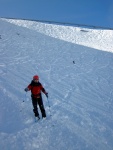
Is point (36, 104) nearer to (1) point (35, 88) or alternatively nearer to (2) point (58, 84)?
(1) point (35, 88)

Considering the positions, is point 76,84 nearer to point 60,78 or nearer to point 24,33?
point 60,78

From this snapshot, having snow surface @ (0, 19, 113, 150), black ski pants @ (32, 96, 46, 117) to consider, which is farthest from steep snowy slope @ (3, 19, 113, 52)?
black ski pants @ (32, 96, 46, 117)

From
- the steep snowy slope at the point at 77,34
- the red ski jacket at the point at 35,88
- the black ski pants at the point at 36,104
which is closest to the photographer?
the red ski jacket at the point at 35,88

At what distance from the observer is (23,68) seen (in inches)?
730

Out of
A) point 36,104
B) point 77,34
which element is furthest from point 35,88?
point 77,34

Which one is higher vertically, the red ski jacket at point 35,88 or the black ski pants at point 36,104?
the red ski jacket at point 35,88

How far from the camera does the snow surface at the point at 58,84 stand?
9.21 m

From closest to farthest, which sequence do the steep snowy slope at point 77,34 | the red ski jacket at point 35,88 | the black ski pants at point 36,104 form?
the red ski jacket at point 35,88
the black ski pants at point 36,104
the steep snowy slope at point 77,34

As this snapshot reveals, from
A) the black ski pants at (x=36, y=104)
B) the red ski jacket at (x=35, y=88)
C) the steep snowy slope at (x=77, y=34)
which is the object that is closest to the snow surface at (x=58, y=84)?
the steep snowy slope at (x=77, y=34)

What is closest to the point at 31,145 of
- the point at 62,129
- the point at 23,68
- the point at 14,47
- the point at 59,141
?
the point at 59,141

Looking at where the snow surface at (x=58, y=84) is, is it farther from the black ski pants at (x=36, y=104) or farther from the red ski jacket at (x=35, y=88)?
the red ski jacket at (x=35, y=88)

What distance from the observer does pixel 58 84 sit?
16297mm

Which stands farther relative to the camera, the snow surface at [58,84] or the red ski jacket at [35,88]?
the red ski jacket at [35,88]

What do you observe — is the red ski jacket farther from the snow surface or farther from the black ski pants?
the snow surface
